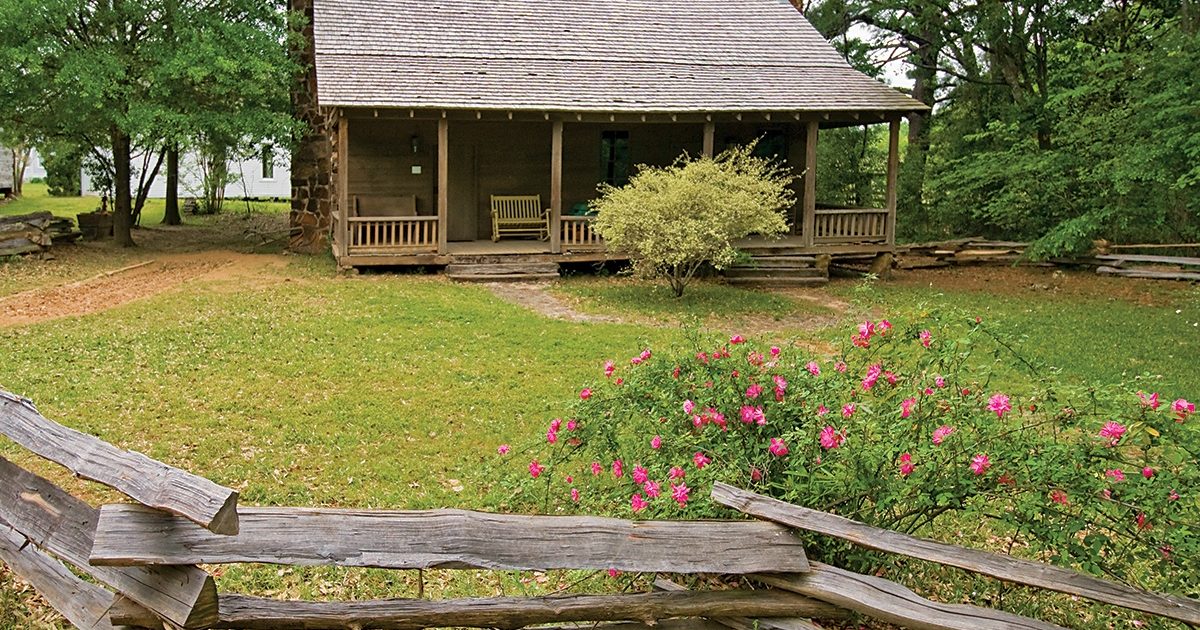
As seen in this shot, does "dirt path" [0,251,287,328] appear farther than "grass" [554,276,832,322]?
No

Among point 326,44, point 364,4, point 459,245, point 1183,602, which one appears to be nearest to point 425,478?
point 1183,602

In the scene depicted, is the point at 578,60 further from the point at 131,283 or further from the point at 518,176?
the point at 131,283

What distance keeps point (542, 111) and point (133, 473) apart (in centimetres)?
1455

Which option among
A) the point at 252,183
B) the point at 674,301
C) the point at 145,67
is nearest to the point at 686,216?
the point at 674,301

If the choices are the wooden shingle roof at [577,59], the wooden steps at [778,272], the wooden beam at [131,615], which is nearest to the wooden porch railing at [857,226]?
the wooden steps at [778,272]

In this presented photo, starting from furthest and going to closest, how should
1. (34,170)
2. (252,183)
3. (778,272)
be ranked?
(34,170) < (252,183) < (778,272)

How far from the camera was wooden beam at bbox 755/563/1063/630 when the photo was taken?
356cm

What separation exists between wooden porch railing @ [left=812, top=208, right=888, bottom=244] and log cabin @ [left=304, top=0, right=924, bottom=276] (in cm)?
4

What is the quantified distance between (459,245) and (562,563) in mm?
15461

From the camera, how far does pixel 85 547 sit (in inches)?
155

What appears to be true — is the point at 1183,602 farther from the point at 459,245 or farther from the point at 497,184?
the point at 497,184

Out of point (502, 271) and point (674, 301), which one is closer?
point (674, 301)

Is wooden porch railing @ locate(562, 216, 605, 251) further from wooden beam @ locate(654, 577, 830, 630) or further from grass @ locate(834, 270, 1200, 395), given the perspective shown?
wooden beam @ locate(654, 577, 830, 630)

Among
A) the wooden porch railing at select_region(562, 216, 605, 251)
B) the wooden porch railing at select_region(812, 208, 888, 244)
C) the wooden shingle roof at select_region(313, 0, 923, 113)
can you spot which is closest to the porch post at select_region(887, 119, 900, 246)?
the wooden porch railing at select_region(812, 208, 888, 244)
